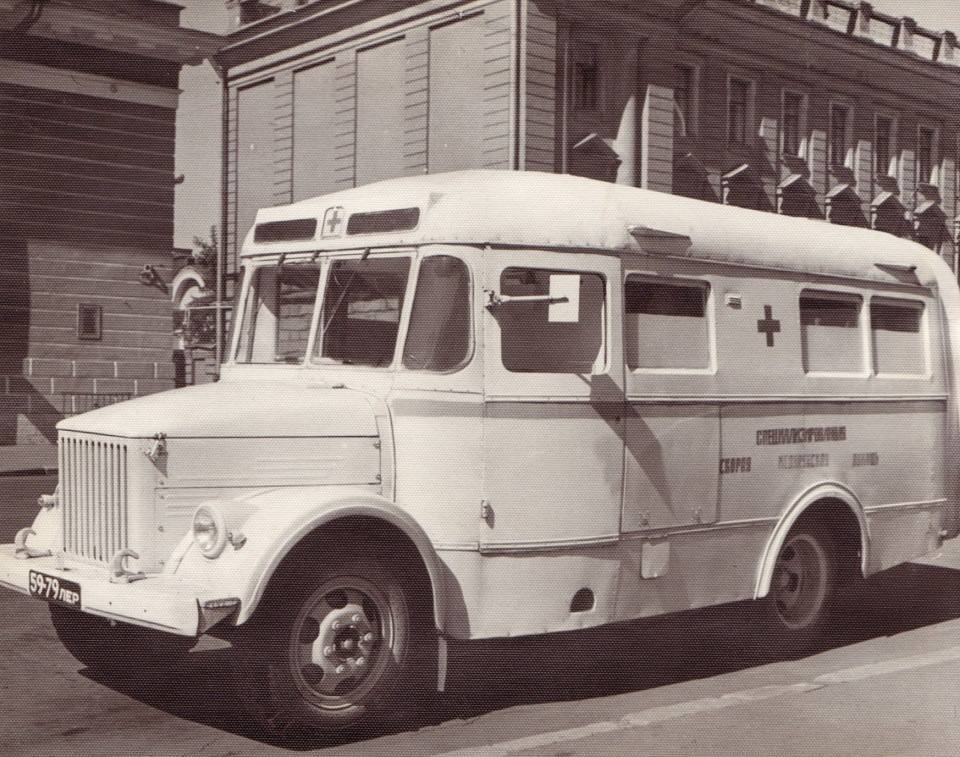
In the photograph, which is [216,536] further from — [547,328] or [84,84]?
[84,84]

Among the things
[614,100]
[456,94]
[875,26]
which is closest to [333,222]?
[456,94]

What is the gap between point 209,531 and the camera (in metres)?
5.95

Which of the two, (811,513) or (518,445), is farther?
(811,513)

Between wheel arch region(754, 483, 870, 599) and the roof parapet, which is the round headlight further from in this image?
the roof parapet

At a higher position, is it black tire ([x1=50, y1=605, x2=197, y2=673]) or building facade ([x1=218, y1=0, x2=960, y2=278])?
building facade ([x1=218, y1=0, x2=960, y2=278])

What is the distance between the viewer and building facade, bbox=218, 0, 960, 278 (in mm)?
30797

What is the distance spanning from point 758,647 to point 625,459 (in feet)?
6.39

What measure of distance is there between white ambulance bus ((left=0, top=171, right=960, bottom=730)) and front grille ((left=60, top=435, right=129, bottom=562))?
2 centimetres

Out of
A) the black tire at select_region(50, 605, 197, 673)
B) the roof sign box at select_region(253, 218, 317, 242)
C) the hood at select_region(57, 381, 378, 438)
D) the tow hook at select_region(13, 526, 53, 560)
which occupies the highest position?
the roof sign box at select_region(253, 218, 317, 242)

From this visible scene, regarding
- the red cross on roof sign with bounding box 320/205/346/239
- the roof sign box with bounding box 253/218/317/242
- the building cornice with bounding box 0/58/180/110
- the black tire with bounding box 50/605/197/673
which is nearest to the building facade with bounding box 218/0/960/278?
the building cornice with bounding box 0/58/180/110

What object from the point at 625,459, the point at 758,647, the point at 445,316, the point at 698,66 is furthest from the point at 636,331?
the point at 698,66

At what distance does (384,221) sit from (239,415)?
1322 millimetres

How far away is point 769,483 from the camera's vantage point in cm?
817

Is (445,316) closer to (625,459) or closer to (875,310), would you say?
(625,459)
